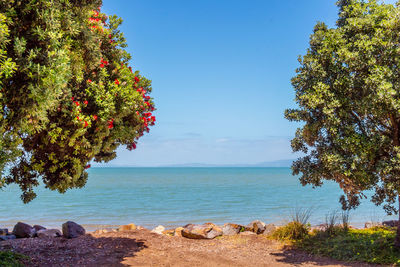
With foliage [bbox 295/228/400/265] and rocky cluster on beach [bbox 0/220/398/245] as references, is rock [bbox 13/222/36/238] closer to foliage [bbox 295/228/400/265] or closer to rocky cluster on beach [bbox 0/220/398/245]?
rocky cluster on beach [bbox 0/220/398/245]

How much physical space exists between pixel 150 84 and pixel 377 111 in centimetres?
659

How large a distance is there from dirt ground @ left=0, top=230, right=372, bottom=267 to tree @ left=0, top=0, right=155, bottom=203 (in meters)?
2.75

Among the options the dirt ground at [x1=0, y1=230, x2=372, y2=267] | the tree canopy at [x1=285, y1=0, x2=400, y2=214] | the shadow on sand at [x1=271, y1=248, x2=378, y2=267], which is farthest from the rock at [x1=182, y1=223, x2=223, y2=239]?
the tree canopy at [x1=285, y1=0, x2=400, y2=214]

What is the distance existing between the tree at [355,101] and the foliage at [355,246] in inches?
24.3

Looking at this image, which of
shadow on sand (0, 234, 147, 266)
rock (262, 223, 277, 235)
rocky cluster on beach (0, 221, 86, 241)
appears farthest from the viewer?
rock (262, 223, 277, 235)

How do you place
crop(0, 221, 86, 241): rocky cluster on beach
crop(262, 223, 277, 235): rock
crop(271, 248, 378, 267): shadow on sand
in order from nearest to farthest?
crop(271, 248, 378, 267): shadow on sand, crop(0, 221, 86, 241): rocky cluster on beach, crop(262, 223, 277, 235): rock

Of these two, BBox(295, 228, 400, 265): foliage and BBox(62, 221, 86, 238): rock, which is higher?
BBox(295, 228, 400, 265): foliage

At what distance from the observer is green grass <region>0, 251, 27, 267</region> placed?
777cm

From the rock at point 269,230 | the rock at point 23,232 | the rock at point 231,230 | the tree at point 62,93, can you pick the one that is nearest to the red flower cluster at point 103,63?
the tree at point 62,93

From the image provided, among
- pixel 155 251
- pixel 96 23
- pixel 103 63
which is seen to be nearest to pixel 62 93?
pixel 103 63

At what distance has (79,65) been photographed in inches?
271

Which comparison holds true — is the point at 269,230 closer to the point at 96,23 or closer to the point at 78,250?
the point at 78,250

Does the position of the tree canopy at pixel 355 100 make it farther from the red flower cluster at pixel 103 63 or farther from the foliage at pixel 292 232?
the red flower cluster at pixel 103 63

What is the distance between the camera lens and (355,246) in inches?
416
